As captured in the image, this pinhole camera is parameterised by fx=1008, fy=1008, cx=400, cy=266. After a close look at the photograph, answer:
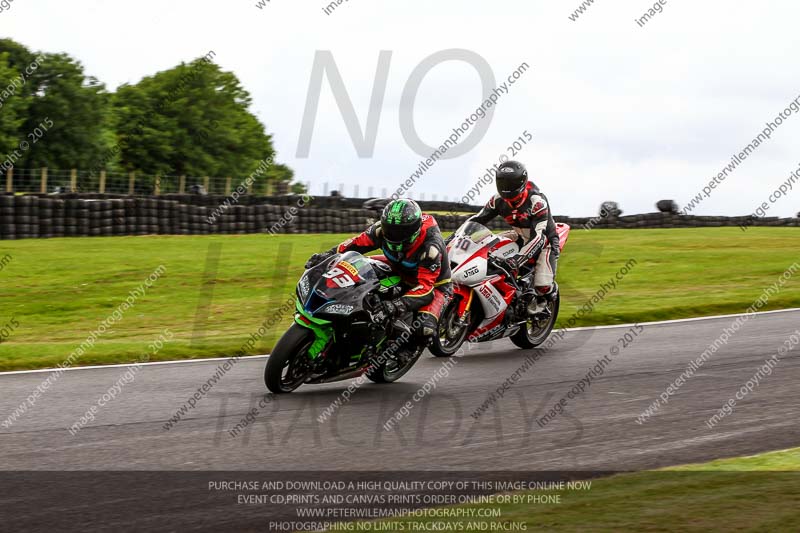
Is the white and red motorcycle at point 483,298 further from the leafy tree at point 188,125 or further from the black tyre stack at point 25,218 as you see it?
the leafy tree at point 188,125

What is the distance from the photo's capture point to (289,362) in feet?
28.3

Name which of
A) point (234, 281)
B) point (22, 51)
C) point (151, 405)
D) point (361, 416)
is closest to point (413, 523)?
point (361, 416)

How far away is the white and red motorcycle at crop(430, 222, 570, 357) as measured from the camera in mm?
10812

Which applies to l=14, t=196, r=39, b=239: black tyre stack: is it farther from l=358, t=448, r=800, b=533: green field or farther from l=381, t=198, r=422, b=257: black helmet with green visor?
l=358, t=448, r=800, b=533: green field

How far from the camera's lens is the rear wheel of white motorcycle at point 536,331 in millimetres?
11945

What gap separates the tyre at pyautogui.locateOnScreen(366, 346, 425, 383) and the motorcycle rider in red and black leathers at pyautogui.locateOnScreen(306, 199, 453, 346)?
0.30 m

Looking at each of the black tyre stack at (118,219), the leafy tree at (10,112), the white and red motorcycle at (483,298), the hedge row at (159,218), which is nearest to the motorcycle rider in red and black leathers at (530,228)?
the white and red motorcycle at (483,298)

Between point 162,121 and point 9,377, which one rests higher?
point 162,121

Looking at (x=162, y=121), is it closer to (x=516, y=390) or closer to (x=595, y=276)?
(x=595, y=276)

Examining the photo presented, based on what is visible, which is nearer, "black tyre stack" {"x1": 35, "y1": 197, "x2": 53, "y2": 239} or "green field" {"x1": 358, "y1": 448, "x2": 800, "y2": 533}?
"green field" {"x1": 358, "y1": 448, "x2": 800, "y2": 533}

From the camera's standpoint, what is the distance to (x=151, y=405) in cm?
841

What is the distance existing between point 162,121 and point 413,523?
60.5 metres

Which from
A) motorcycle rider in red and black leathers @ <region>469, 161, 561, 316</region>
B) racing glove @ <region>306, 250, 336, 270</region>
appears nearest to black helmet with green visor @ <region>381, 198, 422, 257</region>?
racing glove @ <region>306, 250, 336, 270</region>

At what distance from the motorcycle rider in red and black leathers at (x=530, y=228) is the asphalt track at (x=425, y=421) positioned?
1070mm
